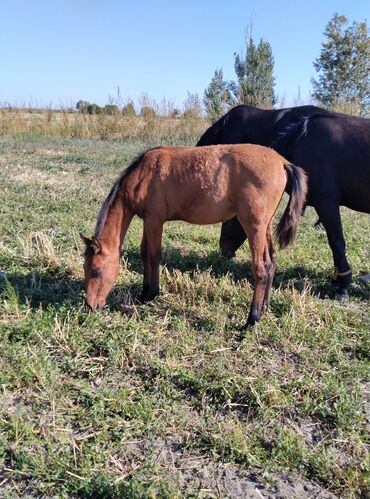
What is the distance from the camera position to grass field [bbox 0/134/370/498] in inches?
91.7

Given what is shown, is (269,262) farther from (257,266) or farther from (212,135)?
(212,135)

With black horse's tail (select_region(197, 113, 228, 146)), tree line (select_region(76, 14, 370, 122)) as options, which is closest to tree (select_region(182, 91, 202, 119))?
tree line (select_region(76, 14, 370, 122))

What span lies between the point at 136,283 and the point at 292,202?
1.72 meters

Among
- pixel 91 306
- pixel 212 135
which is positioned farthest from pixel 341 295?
pixel 212 135

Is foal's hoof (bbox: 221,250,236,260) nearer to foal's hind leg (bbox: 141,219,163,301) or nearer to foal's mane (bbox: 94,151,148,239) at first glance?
foal's hind leg (bbox: 141,219,163,301)

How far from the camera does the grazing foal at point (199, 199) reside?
3.71 metres

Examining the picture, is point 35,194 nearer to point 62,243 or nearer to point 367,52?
point 62,243

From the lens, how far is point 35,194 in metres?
7.39

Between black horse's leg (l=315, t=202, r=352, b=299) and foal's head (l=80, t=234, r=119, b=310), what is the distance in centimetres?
223

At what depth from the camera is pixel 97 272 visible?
12.3ft

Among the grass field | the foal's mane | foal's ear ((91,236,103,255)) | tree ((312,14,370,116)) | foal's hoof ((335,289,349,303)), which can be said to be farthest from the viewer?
tree ((312,14,370,116))

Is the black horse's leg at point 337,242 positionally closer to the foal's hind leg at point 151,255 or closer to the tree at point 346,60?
the foal's hind leg at point 151,255

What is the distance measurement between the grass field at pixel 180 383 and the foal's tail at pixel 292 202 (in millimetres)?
598

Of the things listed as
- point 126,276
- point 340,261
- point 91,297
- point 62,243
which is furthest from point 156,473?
point 62,243
